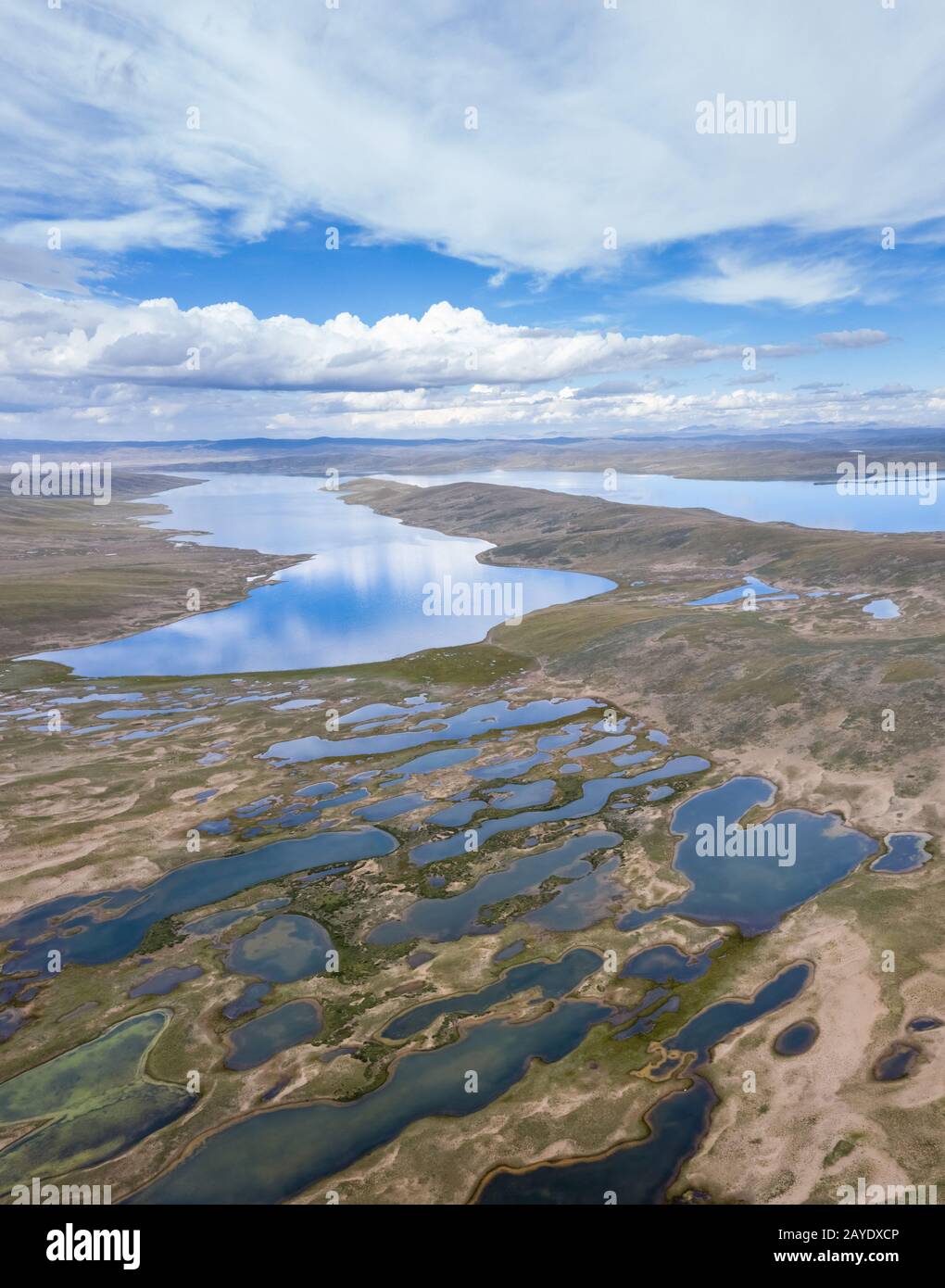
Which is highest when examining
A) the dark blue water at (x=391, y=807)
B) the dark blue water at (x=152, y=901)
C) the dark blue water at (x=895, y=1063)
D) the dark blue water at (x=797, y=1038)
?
the dark blue water at (x=391, y=807)

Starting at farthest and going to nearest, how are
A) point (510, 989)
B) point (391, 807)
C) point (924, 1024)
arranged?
point (391, 807) → point (510, 989) → point (924, 1024)

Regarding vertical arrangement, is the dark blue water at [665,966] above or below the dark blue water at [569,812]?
below

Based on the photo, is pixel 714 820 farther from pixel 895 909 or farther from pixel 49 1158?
pixel 49 1158

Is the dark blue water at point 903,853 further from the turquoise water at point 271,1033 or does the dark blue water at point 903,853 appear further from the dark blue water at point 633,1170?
the turquoise water at point 271,1033

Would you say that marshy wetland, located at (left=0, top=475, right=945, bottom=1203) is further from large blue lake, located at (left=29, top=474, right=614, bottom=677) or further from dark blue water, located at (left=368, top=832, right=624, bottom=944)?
large blue lake, located at (left=29, top=474, right=614, bottom=677)

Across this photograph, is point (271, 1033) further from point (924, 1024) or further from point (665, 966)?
point (924, 1024)

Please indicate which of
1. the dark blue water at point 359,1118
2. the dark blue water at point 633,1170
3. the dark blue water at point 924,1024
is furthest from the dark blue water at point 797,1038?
the dark blue water at point 359,1118

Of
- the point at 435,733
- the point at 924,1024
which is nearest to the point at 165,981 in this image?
the point at 924,1024
